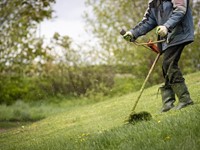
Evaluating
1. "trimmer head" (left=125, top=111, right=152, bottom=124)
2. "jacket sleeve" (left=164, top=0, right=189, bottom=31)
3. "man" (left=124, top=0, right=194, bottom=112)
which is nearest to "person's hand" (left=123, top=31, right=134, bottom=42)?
"man" (left=124, top=0, right=194, bottom=112)

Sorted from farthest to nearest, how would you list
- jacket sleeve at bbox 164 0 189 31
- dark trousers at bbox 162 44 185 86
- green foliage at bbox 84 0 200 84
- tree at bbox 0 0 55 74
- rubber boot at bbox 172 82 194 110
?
green foliage at bbox 84 0 200 84 → tree at bbox 0 0 55 74 → rubber boot at bbox 172 82 194 110 → dark trousers at bbox 162 44 185 86 → jacket sleeve at bbox 164 0 189 31

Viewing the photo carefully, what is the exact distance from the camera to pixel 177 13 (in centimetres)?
709

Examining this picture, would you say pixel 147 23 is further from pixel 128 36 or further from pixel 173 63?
pixel 173 63

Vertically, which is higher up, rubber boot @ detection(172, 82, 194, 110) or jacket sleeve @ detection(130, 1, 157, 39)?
jacket sleeve @ detection(130, 1, 157, 39)

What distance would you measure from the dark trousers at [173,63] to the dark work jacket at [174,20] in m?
0.11

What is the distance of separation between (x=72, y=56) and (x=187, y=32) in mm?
17659

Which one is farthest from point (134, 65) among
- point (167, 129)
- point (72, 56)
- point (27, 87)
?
point (167, 129)

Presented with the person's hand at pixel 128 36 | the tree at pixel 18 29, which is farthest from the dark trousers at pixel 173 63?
the tree at pixel 18 29

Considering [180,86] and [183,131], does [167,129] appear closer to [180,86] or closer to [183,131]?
[183,131]

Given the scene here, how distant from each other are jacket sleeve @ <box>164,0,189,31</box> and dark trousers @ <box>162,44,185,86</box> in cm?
49

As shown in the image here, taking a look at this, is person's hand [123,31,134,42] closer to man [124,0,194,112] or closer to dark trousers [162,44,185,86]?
man [124,0,194,112]

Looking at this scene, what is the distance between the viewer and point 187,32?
728 centimetres

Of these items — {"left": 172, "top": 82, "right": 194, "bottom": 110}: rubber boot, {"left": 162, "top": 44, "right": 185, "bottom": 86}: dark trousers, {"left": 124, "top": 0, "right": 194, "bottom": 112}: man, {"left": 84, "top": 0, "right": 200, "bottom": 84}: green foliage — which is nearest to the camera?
{"left": 124, "top": 0, "right": 194, "bottom": 112}: man

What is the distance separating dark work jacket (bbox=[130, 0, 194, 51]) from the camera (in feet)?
23.2
